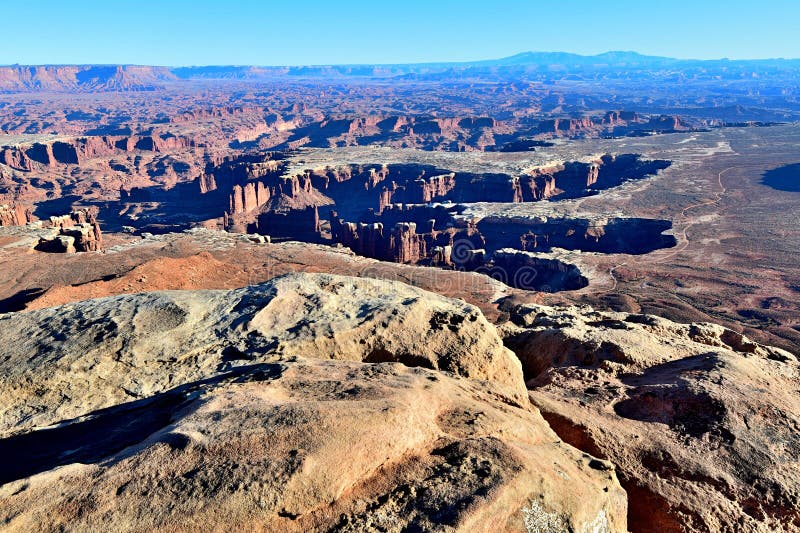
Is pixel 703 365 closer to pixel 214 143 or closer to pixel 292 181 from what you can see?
pixel 292 181

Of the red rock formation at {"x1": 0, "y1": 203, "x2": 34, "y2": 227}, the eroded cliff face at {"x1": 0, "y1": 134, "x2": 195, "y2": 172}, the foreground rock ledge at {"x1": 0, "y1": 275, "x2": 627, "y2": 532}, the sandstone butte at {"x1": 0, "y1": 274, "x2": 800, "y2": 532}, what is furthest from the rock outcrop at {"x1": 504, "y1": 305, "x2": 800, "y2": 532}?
the eroded cliff face at {"x1": 0, "y1": 134, "x2": 195, "y2": 172}

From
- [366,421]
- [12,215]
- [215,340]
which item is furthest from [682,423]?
[12,215]

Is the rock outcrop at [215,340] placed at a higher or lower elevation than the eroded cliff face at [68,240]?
Result: higher

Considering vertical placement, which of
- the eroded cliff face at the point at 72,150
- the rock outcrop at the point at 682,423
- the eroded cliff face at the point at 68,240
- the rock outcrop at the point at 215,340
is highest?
the rock outcrop at the point at 215,340

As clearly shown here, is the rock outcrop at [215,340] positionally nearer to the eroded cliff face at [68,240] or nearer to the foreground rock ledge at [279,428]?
the foreground rock ledge at [279,428]

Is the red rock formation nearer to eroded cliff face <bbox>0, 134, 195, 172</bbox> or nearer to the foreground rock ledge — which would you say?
the foreground rock ledge

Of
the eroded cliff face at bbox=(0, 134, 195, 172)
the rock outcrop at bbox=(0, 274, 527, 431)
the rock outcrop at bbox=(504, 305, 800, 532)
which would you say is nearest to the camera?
the rock outcrop at bbox=(504, 305, 800, 532)

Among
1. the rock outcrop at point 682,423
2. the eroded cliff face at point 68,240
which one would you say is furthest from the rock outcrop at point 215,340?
the eroded cliff face at point 68,240
